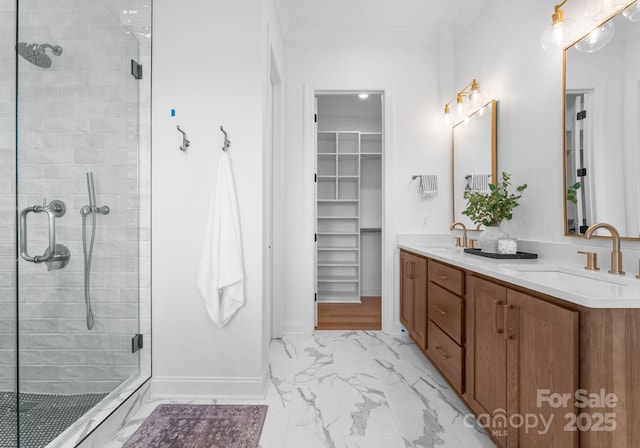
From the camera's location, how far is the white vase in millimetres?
2082

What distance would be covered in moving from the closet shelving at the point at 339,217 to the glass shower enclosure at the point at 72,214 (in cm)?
266

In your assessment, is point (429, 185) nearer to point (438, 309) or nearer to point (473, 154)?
point (473, 154)

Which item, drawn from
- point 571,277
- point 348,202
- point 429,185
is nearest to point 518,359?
point 571,277

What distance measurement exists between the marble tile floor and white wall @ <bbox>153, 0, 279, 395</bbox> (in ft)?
0.74

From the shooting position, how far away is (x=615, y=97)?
4.76 ft

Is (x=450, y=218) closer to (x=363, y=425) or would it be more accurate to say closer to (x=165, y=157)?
(x=363, y=425)

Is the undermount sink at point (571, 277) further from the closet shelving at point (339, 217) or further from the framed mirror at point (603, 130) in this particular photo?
the closet shelving at point (339, 217)

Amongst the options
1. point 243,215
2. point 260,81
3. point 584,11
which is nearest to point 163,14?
point 260,81

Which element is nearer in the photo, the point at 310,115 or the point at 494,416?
the point at 494,416

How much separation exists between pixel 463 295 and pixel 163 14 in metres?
2.44

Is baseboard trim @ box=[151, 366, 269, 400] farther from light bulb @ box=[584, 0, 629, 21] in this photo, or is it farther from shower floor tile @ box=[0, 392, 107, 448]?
light bulb @ box=[584, 0, 629, 21]

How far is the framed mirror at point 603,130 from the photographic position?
1385 mm

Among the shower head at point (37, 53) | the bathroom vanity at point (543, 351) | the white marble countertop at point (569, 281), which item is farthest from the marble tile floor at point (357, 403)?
the shower head at point (37, 53)

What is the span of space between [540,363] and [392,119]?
2.44 m
